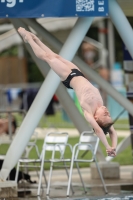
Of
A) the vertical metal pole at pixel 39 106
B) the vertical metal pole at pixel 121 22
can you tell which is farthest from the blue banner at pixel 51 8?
the vertical metal pole at pixel 39 106

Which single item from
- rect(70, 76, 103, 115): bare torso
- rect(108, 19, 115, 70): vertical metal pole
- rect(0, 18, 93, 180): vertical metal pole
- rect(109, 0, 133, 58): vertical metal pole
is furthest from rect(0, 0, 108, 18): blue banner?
rect(108, 19, 115, 70): vertical metal pole

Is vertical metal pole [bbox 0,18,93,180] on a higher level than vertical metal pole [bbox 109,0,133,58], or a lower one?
lower

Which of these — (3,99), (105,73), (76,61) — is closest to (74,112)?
(76,61)

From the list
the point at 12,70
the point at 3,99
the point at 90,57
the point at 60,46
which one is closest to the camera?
the point at 60,46

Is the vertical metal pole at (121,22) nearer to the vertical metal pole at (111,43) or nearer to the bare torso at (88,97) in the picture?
the bare torso at (88,97)

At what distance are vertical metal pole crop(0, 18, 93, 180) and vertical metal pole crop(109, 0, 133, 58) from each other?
0.40 metres

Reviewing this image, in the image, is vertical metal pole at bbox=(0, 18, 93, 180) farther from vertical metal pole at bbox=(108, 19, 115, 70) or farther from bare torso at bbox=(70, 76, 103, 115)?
vertical metal pole at bbox=(108, 19, 115, 70)

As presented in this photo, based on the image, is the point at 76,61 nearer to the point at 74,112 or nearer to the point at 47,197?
the point at 74,112

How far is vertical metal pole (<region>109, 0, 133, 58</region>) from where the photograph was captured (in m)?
12.2

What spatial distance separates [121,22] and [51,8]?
116 centimetres

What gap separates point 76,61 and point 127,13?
4.18 feet

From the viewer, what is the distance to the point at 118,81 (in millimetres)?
42438

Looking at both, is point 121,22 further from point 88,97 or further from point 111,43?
point 111,43

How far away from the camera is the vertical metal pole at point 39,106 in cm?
1178
